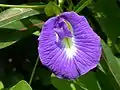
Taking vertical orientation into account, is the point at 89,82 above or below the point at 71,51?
below

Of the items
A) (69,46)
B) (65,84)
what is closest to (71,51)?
(69,46)

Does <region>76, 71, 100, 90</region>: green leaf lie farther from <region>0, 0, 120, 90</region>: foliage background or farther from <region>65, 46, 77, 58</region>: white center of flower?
<region>65, 46, 77, 58</region>: white center of flower

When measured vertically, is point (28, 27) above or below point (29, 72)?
above

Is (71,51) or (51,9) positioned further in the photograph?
(51,9)

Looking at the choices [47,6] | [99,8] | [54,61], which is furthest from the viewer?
[99,8]

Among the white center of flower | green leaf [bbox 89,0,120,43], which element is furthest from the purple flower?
green leaf [bbox 89,0,120,43]

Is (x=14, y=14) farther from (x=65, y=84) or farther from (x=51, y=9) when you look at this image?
(x=65, y=84)

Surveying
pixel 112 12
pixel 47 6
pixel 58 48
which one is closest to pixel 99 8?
pixel 112 12

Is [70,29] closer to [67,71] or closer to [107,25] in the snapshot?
[67,71]
